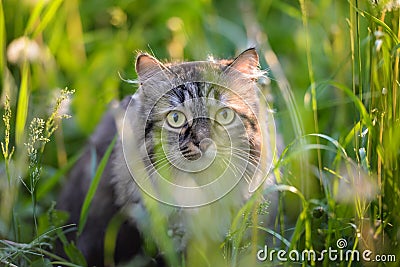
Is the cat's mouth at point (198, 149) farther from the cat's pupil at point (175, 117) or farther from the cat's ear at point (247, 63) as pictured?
the cat's ear at point (247, 63)

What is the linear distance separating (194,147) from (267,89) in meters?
0.64

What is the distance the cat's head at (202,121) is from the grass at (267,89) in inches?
5.3

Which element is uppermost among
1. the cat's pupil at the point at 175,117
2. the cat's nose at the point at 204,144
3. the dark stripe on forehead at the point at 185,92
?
the dark stripe on forehead at the point at 185,92

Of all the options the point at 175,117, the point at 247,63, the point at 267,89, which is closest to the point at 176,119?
the point at 175,117

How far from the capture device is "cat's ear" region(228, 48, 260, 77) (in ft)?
6.17

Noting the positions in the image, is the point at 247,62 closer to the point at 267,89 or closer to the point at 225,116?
the point at 225,116

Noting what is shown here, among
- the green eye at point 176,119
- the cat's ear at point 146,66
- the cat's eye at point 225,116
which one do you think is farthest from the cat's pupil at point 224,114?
the cat's ear at point 146,66

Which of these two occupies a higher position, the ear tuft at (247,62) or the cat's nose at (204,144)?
the ear tuft at (247,62)

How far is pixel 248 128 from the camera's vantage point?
6.29ft

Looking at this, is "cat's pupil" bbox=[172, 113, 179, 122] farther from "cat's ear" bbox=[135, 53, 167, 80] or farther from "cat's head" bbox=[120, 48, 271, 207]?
"cat's ear" bbox=[135, 53, 167, 80]

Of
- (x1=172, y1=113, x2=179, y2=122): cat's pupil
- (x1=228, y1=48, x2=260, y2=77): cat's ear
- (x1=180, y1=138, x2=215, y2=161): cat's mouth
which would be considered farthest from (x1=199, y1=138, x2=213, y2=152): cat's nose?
(x1=228, y1=48, x2=260, y2=77): cat's ear

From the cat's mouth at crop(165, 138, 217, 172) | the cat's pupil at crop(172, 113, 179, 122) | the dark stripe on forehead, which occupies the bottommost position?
the cat's mouth at crop(165, 138, 217, 172)

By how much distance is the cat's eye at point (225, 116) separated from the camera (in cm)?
184

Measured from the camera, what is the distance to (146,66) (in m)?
1.92
